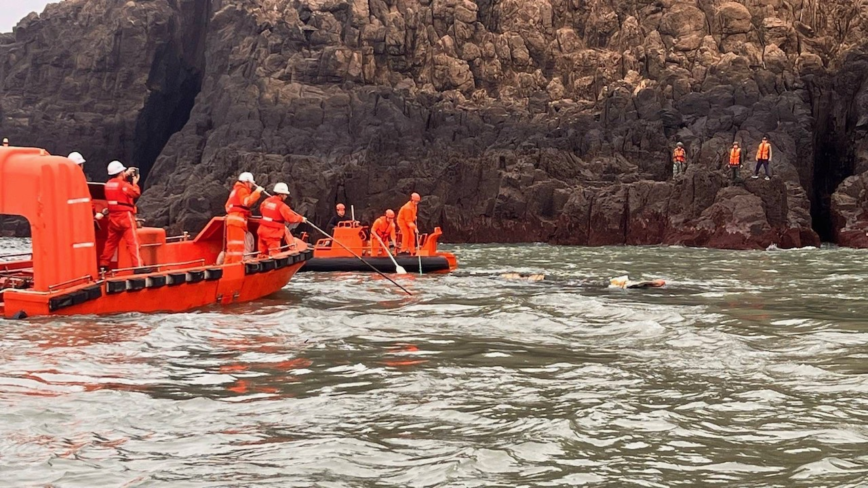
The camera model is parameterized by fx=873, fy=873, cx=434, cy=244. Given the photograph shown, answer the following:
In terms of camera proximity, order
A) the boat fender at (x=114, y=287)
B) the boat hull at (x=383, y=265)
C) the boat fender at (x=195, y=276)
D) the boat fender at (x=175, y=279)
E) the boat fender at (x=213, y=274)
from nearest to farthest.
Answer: the boat fender at (x=114, y=287) → the boat fender at (x=175, y=279) → the boat fender at (x=195, y=276) → the boat fender at (x=213, y=274) → the boat hull at (x=383, y=265)

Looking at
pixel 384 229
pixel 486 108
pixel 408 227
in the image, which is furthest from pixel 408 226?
pixel 486 108

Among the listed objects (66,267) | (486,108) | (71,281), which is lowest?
(71,281)

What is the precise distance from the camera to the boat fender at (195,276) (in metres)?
14.5

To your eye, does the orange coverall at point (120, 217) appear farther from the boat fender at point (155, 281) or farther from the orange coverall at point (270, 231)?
the orange coverall at point (270, 231)

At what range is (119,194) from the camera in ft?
46.7

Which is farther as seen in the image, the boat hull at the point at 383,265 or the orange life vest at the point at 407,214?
the orange life vest at the point at 407,214

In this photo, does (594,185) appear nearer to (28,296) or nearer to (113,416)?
(28,296)

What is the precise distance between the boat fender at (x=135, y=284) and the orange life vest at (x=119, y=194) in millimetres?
1470

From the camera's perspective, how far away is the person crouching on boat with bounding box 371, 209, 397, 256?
24.2 m

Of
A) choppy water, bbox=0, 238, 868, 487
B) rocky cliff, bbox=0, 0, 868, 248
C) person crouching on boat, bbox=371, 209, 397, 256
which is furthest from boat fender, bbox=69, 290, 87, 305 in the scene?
rocky cliff, bbox=0, 0, 868, 248

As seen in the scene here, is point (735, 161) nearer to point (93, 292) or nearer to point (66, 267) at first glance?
point (93, 292)

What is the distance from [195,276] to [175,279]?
411mm

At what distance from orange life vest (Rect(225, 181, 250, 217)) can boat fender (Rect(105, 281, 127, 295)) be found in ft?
10.8

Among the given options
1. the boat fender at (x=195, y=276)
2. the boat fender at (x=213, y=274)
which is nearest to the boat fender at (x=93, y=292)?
the boat fender at (x=195, y=276)
